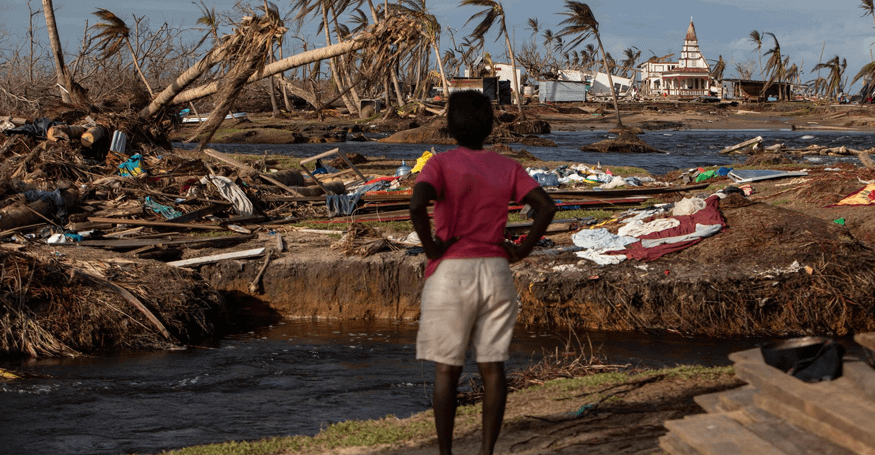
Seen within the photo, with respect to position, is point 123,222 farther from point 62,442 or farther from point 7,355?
point 62,442

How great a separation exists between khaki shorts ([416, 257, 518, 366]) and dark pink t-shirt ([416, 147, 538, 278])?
57mm

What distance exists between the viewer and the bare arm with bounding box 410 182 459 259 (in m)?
3.23

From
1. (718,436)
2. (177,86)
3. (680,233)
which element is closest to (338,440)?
(718,436)

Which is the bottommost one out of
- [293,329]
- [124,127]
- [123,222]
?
[293,329]

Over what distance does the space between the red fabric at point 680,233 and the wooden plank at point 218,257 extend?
4130 mm

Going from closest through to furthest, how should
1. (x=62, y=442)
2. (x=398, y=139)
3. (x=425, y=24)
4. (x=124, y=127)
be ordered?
(x=62, y=442) → (x=425, y=24) → (x=124, y=127) → (x=398, y=139)

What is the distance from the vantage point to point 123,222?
10.2 m

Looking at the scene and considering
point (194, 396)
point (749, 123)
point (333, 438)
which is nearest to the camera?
point (333, 438)

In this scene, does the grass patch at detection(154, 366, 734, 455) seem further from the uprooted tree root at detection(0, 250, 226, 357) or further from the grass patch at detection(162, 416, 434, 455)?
the uprooted tree root at detection(0, 250, 226, 357)

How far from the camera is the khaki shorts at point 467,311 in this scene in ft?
10.8

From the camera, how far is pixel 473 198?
131 inches

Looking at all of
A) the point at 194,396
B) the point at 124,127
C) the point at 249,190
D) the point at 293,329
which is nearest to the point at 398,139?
the point at 124,127

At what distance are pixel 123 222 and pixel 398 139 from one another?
2123cm

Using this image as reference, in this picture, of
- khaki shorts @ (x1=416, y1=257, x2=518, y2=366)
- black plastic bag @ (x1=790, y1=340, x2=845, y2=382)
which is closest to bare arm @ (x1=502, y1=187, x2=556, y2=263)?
khaki shorts @ (x1=416, y1=257, x2=518, y2=366)
